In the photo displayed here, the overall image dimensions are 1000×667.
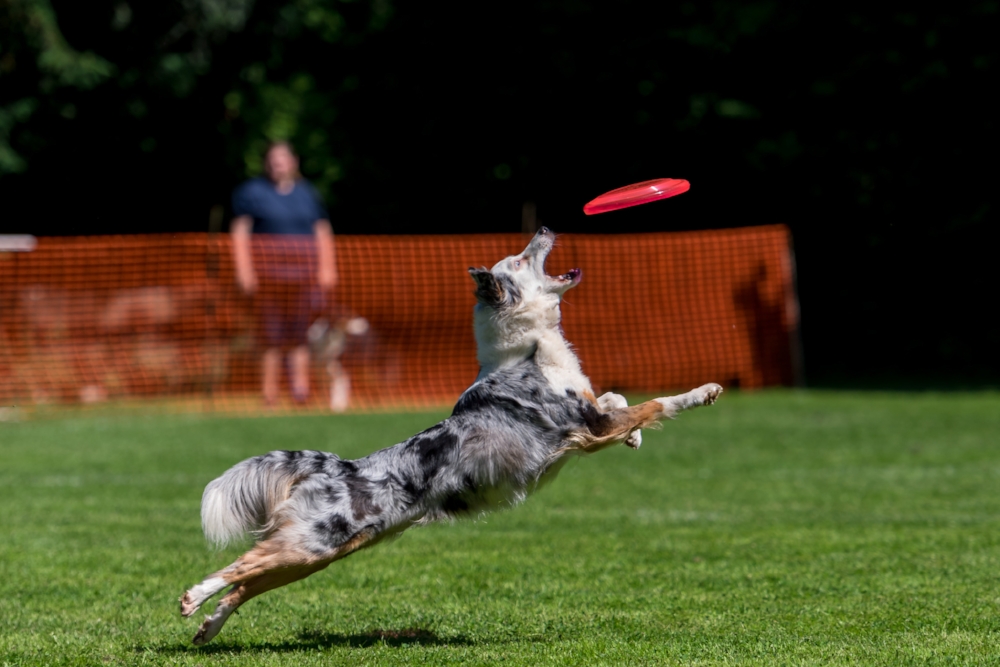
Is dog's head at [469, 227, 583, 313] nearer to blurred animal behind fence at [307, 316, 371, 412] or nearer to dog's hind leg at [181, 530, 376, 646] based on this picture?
dog's hind leg at [181, 530, 376, 646]

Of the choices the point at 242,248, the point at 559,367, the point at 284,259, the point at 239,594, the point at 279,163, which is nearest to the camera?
the point at 239,594

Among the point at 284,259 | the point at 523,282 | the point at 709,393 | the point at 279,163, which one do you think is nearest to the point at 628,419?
the point at 709,393

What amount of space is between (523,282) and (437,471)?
1068mm

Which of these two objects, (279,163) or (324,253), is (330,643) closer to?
(279,163)

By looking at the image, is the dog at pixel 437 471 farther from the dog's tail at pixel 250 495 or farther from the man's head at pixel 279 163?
the man's head at pixel 279 163

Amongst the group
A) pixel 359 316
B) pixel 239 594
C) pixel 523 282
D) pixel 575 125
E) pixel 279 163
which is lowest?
pixel 239 594

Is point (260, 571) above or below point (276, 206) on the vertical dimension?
below

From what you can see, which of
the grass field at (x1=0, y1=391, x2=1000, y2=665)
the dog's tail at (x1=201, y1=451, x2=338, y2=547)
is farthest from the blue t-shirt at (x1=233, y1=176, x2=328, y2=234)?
the dog's tail at (x1=201, y1=451, x2=338, y2=547)

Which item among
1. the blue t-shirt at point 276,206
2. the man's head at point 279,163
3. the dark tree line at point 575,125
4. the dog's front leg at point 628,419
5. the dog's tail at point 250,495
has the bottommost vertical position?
the dog's tail at point 250,495

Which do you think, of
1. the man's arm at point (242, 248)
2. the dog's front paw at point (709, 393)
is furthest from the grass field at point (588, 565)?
the man's arm at point (242, 248)

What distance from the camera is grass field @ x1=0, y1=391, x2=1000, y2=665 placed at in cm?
489

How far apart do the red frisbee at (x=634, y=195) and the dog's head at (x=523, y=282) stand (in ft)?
0.88

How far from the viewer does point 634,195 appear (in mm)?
6070

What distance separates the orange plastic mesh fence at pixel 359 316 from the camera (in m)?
14.5
